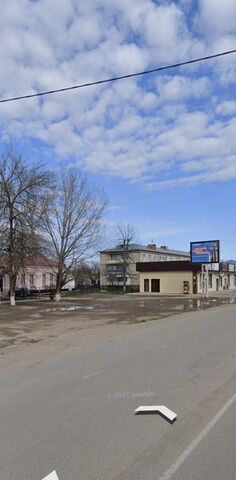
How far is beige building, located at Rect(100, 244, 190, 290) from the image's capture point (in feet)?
350

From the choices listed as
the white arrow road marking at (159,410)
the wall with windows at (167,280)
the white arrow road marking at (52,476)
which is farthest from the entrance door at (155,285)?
the white arrow road marking at (52,476)

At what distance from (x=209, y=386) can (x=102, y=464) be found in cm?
401

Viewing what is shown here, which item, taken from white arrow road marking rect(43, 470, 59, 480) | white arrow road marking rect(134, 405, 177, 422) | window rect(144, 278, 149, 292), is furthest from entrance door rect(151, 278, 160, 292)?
white arrow road marking rect(43, 470, 59, 480)

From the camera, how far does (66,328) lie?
21.5 metres

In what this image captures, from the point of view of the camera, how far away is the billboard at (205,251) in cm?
6912

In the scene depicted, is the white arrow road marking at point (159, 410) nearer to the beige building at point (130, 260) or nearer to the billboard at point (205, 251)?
the billboard at point (205, 251)

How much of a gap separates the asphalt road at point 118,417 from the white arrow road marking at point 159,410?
0.10 metres

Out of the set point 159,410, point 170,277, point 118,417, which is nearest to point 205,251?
point 170,277

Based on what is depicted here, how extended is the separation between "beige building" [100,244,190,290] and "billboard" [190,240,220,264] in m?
31.9

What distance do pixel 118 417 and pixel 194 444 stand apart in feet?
4.78

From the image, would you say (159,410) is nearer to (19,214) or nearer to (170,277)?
(19,214)

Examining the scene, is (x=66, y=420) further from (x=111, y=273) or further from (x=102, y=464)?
(x=111, y=273)

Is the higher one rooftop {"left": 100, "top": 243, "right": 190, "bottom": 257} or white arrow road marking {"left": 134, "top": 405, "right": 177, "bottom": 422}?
rooftop {"left": 100, "top": 243, "right": 190, "bottom": 257}

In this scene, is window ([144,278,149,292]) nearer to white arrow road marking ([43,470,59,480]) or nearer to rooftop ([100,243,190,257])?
rooftop ([100,243,190,257])
